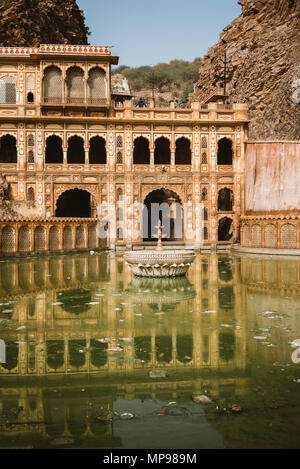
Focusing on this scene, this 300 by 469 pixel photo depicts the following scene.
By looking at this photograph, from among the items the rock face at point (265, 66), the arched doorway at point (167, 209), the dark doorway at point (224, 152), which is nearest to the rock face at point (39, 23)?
the rock face at point (265, 66)

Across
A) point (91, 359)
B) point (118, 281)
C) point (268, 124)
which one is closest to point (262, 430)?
point (91, 359)

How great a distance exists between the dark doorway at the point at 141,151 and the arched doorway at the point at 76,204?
4.80 meters

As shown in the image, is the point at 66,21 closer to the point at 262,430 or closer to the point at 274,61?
the point at 274,61

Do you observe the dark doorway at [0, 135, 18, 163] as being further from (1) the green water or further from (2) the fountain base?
(1) the green water

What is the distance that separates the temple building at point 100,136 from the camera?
28.3m

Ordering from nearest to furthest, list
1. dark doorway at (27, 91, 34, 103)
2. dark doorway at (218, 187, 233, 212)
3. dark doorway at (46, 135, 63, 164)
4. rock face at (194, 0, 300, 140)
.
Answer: dark doorway at (27, 91, 34, 103), dark doorway at (46, 135, 63, 164), dark doorway at (218, 187, 233, 212), rock face at (194, 0, 300, 140)

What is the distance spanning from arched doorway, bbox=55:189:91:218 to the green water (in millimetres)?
22787

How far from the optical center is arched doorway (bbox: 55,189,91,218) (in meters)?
33.9

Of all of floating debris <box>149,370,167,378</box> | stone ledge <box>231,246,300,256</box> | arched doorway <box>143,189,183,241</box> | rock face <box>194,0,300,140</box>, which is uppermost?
rock face <box>194,0,300,140</box>

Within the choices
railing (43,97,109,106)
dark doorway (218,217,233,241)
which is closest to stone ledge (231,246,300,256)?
dark doorway (218,217,233,241)

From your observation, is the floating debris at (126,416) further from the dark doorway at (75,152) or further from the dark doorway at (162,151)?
the dark doorway at (162,151)

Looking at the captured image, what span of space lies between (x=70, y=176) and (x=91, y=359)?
78.3 ft

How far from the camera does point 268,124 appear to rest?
128ft

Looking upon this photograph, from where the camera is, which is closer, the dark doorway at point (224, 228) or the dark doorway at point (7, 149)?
the dark doorway at point (7, 149)
